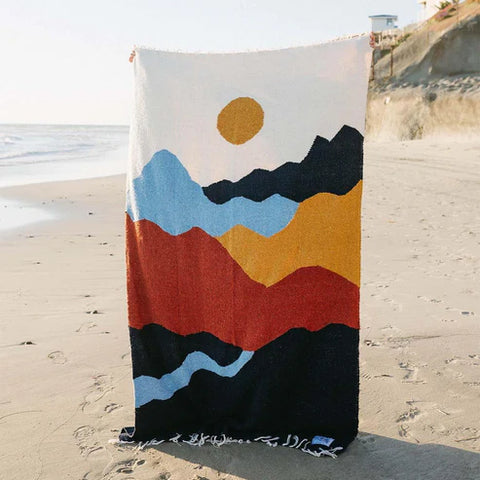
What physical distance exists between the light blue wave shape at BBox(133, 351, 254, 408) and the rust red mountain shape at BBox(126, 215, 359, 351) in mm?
141

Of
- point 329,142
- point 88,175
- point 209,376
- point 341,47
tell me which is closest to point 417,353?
point 209,376

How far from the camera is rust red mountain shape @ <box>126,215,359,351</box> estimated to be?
106 inches

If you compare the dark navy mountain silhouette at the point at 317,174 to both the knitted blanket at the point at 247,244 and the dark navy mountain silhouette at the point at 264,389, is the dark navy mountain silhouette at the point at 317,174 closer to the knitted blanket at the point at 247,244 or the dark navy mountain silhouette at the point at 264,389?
the knitted blanket at the point at 247,244

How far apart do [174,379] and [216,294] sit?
0.49m

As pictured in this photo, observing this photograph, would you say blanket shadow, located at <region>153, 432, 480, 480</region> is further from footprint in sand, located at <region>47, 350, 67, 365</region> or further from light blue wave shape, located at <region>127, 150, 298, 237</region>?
footprint in sand, located at <region>47, 350, 67, 365</region>

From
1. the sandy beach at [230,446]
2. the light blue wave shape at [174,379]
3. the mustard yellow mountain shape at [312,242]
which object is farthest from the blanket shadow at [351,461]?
the mustard yellow mountain shape at [312,242]

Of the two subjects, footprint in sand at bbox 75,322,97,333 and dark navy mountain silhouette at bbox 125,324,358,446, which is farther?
footprint in sand at bbox 75,322,97,333

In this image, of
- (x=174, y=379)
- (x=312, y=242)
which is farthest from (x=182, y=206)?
(x=174, y=379)

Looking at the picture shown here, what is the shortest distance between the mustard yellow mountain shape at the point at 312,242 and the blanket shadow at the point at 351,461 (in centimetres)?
82

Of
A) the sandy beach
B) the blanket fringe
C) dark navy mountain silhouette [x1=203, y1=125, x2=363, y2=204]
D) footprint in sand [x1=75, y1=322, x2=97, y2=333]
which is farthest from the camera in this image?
footprint in sand [x1=75, y1=322, x2=97, y2=333]

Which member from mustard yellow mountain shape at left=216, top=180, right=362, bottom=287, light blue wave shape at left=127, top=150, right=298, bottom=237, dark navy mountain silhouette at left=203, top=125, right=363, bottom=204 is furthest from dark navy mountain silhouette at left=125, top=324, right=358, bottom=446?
dark navy mountain silhouette at left=203, top=125, right=363, bottom=204

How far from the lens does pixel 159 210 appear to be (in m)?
2.78

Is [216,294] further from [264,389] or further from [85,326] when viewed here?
[85,326]

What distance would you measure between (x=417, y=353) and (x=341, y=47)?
2145 millimetres
